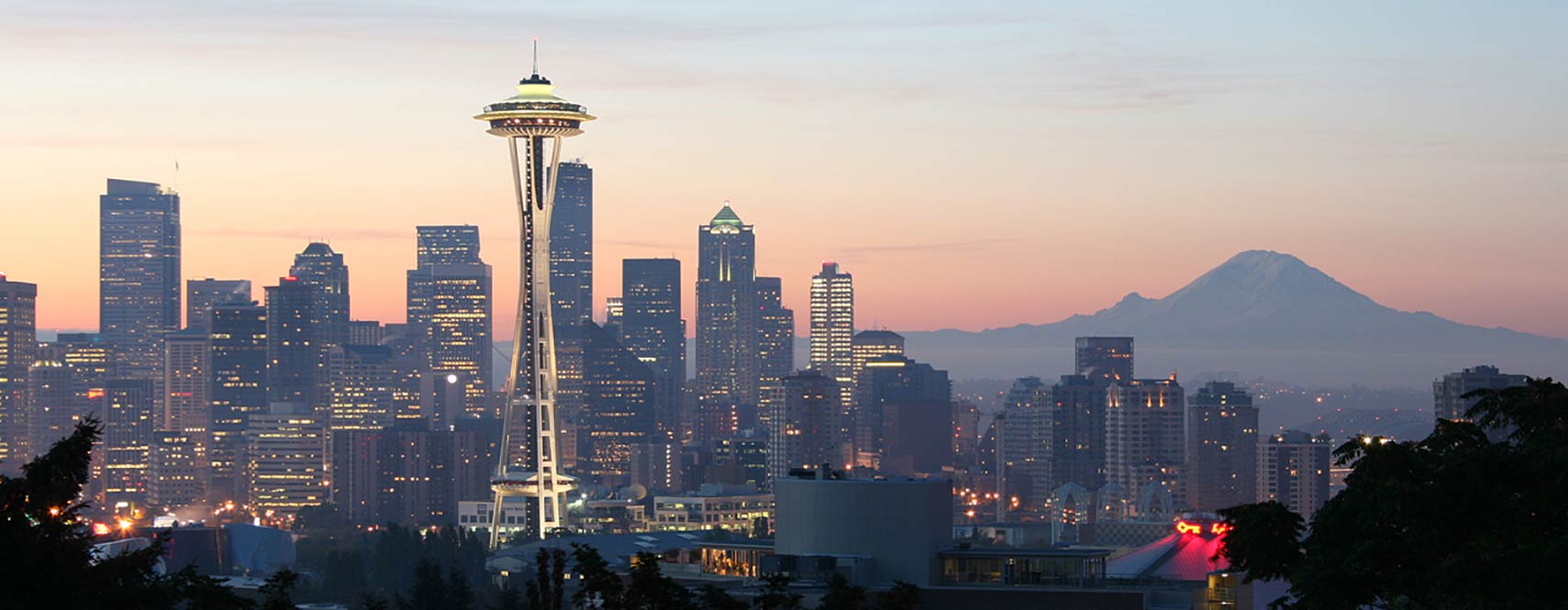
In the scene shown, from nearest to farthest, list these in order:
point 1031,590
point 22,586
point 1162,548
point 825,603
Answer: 1. point 22,586
2. point 825,603
3. point 1031,590
4. point 1162,548

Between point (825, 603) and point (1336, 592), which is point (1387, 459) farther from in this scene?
point (825, 603)

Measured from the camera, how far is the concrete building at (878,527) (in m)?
77.2

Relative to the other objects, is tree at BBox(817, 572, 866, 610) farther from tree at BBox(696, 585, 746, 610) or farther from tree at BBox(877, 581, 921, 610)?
tree at BBox(696, 585, 746, 610)

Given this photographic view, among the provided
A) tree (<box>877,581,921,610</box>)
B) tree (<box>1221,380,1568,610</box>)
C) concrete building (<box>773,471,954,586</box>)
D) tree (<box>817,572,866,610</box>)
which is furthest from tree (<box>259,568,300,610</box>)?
concrete building (<box>773,471,954,586</box>)

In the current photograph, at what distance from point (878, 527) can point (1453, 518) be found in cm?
3420

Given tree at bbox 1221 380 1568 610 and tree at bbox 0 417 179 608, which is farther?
tree at bbox 1221 380 1568 610

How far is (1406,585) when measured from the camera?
1780 inches

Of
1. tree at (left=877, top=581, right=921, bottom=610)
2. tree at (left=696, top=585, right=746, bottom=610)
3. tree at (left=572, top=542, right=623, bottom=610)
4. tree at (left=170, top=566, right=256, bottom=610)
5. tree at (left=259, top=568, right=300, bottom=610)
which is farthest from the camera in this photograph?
tree at (left=877, top=581, right=921, bottom=610)

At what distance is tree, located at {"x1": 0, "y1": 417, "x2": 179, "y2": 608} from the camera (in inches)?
1288

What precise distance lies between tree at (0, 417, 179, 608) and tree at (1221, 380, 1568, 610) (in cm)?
2051

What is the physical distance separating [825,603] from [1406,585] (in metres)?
10.2

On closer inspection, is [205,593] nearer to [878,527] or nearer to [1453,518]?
[1453,518]

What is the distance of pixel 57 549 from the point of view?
33094 millimetres

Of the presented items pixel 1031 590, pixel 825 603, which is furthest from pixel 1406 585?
pixel 1031 590
